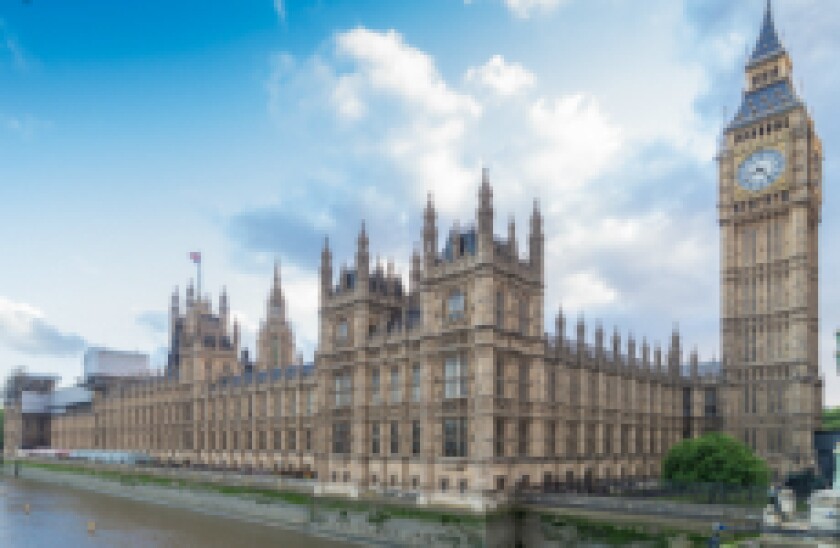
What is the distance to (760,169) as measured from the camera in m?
92.5

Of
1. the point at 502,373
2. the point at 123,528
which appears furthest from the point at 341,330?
the point at 123,528

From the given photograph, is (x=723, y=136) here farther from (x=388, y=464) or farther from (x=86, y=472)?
(x=86, y=472)

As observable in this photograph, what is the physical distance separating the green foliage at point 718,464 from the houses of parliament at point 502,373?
9783mm

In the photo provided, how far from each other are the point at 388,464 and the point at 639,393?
36.5 m

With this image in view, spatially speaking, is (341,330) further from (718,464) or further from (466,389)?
(718,464)

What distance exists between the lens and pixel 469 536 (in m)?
48.5

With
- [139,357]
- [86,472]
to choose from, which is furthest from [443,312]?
[139,357]

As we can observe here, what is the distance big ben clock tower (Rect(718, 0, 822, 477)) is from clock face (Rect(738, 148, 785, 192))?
0.14 metres

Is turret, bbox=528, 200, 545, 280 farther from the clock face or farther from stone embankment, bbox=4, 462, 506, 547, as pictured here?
the clock face

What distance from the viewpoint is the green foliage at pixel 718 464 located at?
57.9 metres

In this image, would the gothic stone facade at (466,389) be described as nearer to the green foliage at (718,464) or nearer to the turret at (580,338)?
the turret at (580,338)

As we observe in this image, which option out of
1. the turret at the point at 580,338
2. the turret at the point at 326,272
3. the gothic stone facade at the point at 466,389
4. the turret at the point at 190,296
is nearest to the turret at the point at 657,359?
the gothic stone facade at the point at 466,389

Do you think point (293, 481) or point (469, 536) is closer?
point (469, 536)

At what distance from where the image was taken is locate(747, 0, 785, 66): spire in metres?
97.6
